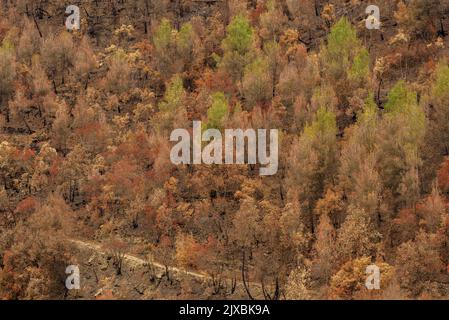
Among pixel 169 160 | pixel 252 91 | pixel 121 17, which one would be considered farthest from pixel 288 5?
pixel 169 160

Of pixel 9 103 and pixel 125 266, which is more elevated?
pixel 9 103

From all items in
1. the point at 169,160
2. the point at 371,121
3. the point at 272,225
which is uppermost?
the point at 371,121

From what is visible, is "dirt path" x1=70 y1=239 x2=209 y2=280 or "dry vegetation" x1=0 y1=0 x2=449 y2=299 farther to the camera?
"dirt path" x1=70 y1=239 x2=209 y2=280

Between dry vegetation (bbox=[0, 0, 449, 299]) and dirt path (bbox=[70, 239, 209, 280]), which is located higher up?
dry vegetation (bbox=[0, 0, 449, 299])

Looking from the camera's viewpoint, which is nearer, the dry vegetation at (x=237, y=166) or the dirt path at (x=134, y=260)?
the dry vegetation at (x=237, y=166)

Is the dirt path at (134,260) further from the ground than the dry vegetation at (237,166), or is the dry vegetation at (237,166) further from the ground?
the dry vegetation at (237,166)

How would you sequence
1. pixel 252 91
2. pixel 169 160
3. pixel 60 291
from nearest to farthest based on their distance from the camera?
pixel 60 291
pixel 169 160
pixel 252 91

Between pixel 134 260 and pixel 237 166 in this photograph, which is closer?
pixel 134 260

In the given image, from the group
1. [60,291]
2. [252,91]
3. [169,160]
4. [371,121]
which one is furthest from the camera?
[252,91]

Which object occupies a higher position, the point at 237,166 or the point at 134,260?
the point at 237,166

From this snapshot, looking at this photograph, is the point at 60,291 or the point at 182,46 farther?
the point at 182,46
